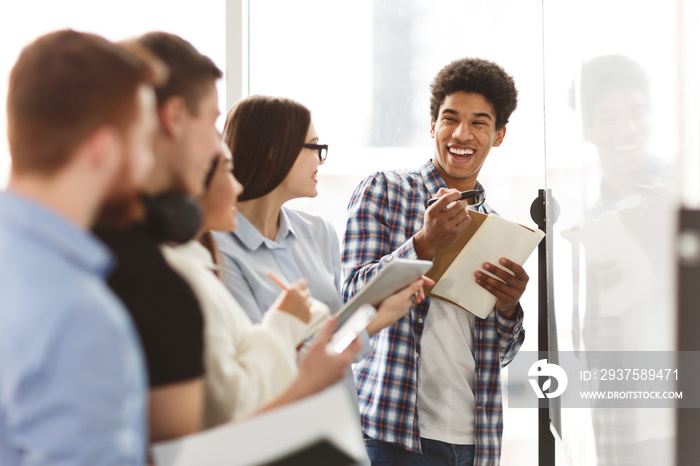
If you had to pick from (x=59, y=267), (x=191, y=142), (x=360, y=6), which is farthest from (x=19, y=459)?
(x=360, y=6)

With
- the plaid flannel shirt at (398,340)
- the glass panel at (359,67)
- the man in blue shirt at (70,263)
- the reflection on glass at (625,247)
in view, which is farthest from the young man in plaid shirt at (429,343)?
the man in blue shirt at (70,263)

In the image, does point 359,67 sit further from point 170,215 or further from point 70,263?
point 70,263

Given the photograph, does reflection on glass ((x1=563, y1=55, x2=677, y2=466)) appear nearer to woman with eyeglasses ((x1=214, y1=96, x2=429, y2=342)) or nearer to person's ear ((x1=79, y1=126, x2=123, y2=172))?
woman with eyeglasses ((x1=214, y1=96, x2=429, y2=342))

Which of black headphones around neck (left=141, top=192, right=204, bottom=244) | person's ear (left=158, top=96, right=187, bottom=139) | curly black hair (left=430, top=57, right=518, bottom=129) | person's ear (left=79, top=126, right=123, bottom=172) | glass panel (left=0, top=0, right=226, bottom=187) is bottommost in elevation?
black headphones around neck (left=141, top=192, right=204, bottom=244)

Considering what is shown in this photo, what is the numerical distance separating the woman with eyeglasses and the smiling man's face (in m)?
0.58

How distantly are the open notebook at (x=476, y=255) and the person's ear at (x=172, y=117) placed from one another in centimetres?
117

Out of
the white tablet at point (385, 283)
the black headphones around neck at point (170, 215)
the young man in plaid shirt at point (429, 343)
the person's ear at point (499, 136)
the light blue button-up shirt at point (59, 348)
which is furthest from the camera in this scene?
the person's ear at point (499, 136)

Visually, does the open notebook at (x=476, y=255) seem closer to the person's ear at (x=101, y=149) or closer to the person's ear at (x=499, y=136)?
the person's ear at (x=499, y=136)

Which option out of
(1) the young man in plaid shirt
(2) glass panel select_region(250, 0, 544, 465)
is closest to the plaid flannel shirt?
(1) the young man in plaid shirt

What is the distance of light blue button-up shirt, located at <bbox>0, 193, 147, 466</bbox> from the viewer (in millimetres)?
485

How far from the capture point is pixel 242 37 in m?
2.60

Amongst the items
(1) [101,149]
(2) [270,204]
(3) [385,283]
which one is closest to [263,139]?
(2) [270,204]

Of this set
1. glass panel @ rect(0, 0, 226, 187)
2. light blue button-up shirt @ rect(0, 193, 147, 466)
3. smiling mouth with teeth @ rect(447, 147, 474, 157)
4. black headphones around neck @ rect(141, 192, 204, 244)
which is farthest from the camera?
glass panel @ rect(0, 0, 226, 187)

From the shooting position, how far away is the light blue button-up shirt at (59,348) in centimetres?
49
